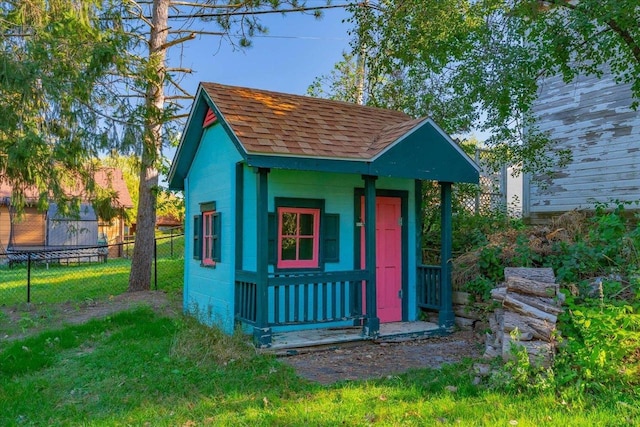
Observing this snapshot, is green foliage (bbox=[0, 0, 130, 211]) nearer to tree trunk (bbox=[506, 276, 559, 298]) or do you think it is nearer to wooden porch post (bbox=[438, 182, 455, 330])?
wooden porch post (bbox=[438, 182, 455, 330])

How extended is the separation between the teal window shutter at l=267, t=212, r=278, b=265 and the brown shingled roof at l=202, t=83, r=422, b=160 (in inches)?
47.8

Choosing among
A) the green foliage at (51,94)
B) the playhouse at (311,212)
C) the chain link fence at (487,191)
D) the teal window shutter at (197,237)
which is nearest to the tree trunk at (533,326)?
the playhouse at (311,212)

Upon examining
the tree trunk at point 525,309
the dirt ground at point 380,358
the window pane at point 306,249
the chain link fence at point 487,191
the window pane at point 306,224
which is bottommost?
the dirt ground at point 380,358

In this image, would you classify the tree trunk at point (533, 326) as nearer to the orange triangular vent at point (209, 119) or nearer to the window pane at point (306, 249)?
the window pane at point (306, 249)

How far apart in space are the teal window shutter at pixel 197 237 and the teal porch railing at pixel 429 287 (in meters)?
3.89

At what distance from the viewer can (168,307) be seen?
9555 mm

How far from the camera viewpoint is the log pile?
16.4ft

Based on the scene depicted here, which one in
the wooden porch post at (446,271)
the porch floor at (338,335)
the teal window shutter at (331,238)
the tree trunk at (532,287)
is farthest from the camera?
the wooden porch post at (446,271)

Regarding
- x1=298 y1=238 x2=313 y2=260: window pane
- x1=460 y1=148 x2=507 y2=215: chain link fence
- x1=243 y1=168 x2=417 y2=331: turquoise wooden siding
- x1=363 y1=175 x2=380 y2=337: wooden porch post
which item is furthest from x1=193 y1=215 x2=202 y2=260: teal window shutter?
x1=460 y1=148 x2=507 y2=215: chain link fence

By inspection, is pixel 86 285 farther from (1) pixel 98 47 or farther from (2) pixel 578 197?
(2) pixel 578 197

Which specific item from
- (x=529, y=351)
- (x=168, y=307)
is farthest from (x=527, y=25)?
(x=168, y=307)

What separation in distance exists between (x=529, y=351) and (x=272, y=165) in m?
3.64

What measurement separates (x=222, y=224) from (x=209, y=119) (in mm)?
1844

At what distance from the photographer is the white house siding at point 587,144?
10211mm
